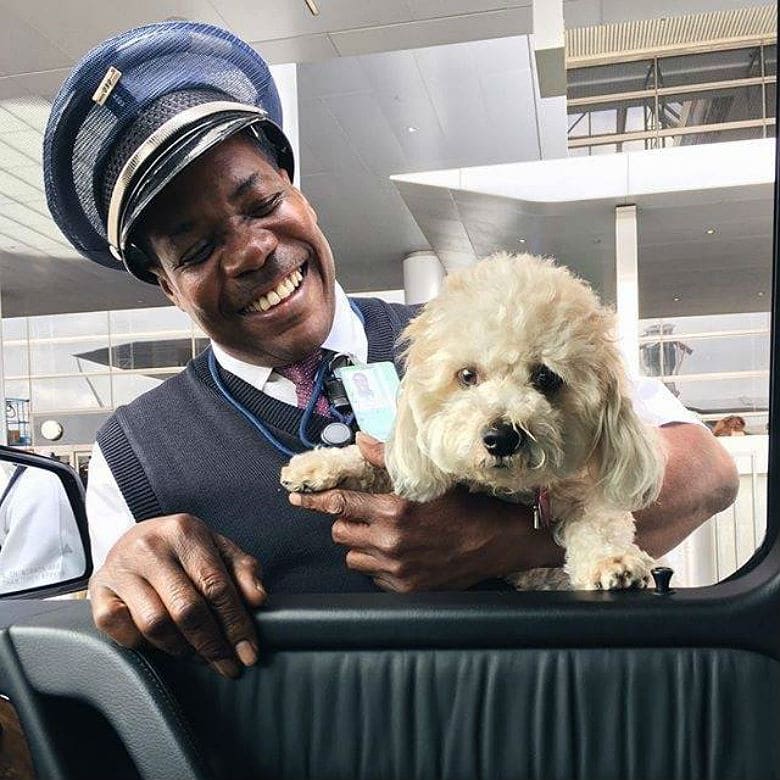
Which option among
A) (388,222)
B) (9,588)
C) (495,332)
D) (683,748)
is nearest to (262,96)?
(495,332)

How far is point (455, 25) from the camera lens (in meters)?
3.91

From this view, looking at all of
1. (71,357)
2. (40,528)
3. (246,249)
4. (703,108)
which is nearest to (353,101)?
(71,357)

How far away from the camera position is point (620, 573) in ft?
2.93

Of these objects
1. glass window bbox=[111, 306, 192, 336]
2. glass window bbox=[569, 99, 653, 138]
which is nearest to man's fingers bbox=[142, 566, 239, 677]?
glass window bbox=[569, 99, 653, 138]

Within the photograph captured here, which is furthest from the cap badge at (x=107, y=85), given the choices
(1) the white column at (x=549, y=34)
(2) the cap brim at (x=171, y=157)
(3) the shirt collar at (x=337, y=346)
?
(1) the white column at (x=549, y=34)

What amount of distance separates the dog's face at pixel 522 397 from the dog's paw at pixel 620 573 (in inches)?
3.9

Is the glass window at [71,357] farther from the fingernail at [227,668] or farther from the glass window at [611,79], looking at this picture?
the fingernail at [227,668]

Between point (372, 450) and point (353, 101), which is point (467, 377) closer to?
point (372, 450)

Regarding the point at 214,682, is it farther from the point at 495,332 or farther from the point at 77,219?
the point at 77,219

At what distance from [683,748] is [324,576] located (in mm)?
504

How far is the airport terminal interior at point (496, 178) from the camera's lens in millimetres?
1211

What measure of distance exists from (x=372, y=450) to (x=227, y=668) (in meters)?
0.36

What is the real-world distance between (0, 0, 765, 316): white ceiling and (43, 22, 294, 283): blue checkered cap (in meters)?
0.55

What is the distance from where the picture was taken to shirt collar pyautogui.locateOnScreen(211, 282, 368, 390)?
1.24 meters
